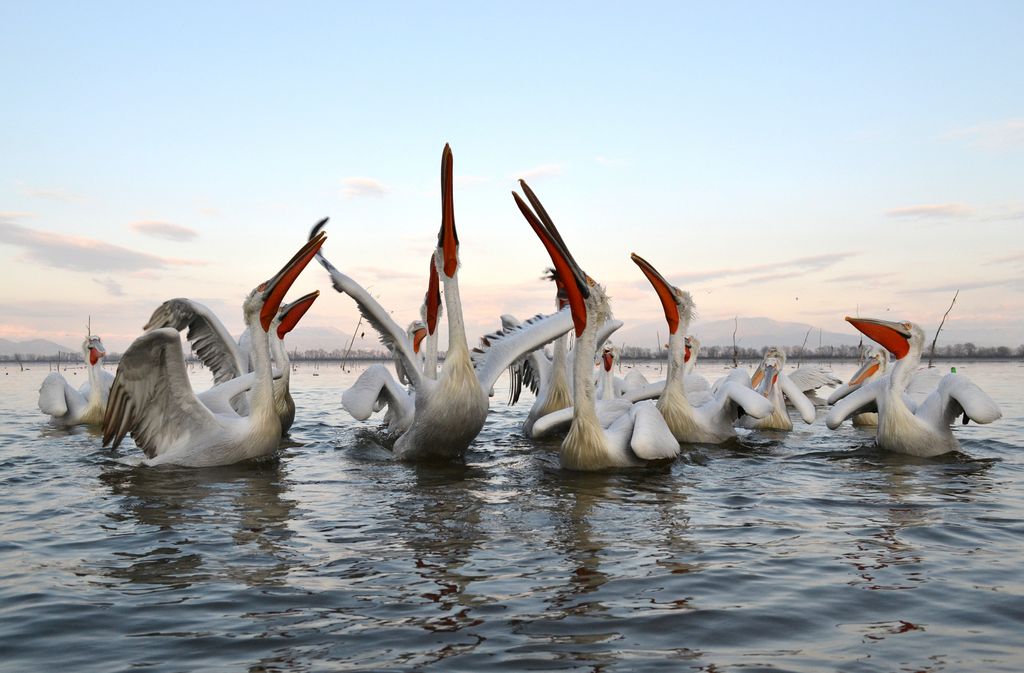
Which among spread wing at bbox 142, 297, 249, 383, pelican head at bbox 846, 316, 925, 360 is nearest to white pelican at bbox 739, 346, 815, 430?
pelican head at bbox 846, 316, 925, 360

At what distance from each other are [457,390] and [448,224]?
1.47 metres

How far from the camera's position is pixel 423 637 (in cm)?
343

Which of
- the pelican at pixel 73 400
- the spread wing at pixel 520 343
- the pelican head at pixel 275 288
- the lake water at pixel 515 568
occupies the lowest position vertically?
the lake water at pixel 515 568

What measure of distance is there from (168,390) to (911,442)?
6675mm

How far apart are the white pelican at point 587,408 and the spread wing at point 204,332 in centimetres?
423

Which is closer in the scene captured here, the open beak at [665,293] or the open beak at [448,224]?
the open beak at [448,224]

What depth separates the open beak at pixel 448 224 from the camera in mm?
7445

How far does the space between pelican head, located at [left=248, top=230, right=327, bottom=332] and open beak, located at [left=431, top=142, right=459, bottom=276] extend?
3.58 ft

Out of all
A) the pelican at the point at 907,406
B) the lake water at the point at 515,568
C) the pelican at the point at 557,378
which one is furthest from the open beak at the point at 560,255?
the pelican at the point at 907,406

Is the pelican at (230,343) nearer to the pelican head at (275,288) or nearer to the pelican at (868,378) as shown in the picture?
the pelican head at (275,288)

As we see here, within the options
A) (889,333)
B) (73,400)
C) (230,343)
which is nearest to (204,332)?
(230,343)

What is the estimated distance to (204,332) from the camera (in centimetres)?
990

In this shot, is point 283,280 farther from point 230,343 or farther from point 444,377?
point 230,343

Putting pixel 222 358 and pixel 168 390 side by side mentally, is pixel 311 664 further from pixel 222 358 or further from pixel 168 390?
pixel 222 358
